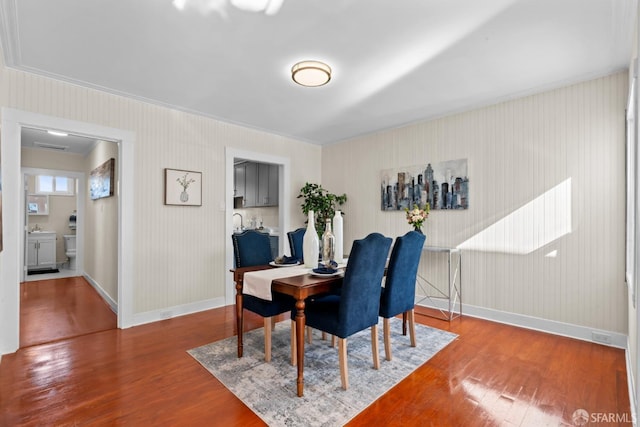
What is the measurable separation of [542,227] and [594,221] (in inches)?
16.4

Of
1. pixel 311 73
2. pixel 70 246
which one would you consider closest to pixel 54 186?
pixel 70 246

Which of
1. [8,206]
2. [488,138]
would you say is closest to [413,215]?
[488,138]

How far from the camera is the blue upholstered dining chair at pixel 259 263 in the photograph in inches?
102

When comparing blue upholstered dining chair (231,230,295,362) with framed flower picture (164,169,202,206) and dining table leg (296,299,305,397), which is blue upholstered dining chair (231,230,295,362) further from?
framed flower picture (164,169,202,206)

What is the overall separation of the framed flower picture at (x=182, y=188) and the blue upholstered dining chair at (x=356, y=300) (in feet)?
7.81

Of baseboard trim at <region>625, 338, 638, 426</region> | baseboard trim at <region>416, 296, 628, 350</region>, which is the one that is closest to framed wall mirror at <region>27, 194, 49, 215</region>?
baseboard trim at <region>416, 296, 628, 350</region>

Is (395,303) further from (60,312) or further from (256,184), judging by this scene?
(256,184)

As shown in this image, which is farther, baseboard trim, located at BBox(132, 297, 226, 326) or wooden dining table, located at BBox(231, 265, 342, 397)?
baseboard trim, located at BBox(132, 297, 226, 326)

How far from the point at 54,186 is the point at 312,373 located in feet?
26.6

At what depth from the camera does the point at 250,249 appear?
10.3ft

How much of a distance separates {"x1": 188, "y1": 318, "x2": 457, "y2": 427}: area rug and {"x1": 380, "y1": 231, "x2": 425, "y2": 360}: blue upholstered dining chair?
0.96 feet

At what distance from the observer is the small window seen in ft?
23.3

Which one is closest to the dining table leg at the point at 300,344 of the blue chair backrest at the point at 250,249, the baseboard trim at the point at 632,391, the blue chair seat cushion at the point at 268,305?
the blue chair seat cushion at the point at 268,305

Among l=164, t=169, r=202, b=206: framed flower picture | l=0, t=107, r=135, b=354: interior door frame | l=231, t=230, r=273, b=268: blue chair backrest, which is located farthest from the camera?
l=164, t=169, r=202, b=206: framed flower picture
